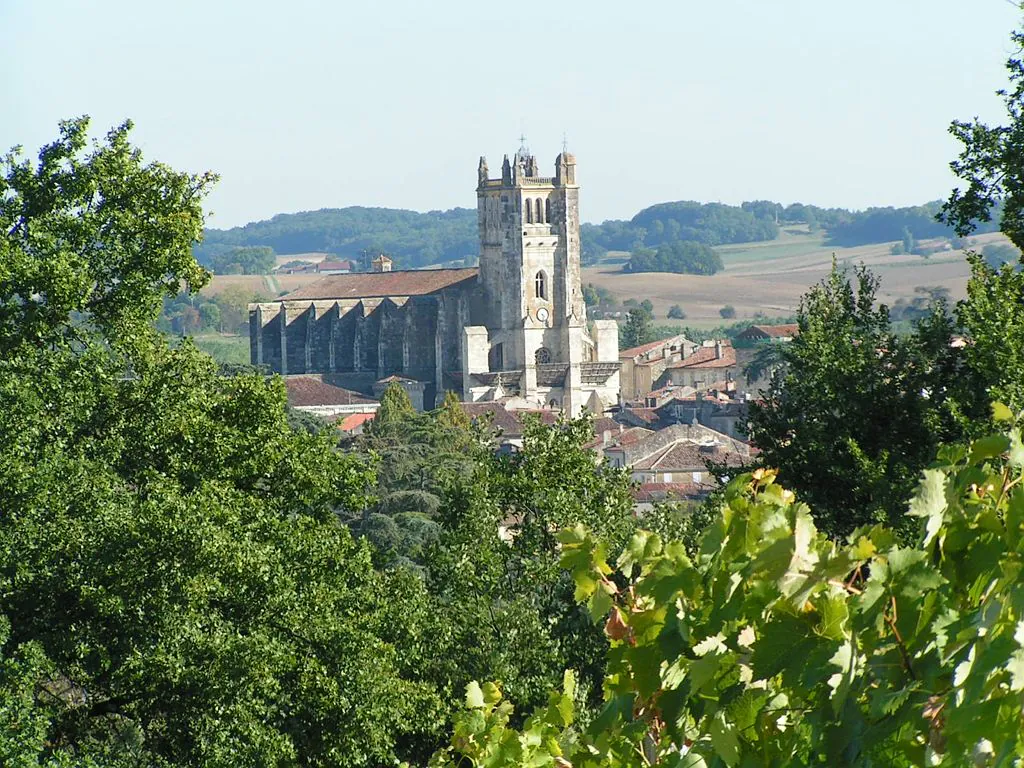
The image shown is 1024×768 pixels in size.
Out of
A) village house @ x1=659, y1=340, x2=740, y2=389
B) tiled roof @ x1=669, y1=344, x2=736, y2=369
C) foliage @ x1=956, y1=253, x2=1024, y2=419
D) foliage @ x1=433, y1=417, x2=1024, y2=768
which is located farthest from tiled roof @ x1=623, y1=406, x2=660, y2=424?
foliage @ x1=433, y1=417, x2=1024, y2=768

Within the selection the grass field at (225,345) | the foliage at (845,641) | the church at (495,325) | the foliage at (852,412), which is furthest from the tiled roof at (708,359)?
the foliage at (845,641)

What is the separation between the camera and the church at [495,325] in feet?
316

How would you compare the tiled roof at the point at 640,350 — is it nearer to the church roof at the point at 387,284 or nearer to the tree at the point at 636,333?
the tree at the point at 636,333

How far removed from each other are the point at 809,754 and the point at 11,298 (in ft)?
38.1

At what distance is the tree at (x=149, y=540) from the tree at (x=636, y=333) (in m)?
129

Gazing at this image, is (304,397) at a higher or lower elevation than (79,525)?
lower

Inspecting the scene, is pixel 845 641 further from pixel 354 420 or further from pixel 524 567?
pixel 354 420

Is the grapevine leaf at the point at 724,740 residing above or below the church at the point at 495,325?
above

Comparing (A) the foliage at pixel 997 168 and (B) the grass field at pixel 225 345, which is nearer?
(A) the foliage at pixel 997 168

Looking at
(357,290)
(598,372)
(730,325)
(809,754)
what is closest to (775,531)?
(809,754)

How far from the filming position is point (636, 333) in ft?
476

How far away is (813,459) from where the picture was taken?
17.7 metres

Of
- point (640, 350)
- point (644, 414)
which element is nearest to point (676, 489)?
point (644, 414)

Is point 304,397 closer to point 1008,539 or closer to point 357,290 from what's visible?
point 357,290
